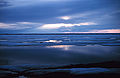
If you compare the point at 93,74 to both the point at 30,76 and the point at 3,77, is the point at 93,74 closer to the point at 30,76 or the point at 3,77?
the point at 30,76

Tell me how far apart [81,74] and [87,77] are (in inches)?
8.3

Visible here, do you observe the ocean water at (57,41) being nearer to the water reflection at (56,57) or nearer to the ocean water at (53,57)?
the ocean water at (53,57)

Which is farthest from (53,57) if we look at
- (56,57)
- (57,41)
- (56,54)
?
(57,41)

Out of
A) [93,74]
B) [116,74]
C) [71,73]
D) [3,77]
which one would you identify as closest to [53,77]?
[71,73]

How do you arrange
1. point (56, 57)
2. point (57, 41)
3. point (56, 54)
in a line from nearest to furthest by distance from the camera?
point (56, 57) < point (56, 54) < point (57, 41)

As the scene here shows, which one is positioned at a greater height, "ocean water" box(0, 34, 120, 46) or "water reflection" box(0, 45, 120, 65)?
"ocean water" box(0, 34, 120, 46)

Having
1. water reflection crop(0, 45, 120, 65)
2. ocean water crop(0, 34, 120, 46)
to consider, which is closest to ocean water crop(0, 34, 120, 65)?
water reflection crop(0, 45, 120, 65)

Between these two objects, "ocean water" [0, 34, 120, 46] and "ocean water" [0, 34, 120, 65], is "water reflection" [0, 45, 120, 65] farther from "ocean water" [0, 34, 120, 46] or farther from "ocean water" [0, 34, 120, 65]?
"ocean water" [0, 34, 120, 46]

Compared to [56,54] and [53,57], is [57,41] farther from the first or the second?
[53,57]

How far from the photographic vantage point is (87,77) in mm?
2646

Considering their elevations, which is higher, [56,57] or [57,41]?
[57,41]

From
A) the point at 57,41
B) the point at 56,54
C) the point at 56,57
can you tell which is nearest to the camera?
the point at 56,57

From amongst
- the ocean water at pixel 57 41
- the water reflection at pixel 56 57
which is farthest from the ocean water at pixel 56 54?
the ocean water at pixel 57 41

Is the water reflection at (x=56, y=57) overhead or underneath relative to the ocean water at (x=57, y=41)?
underneath
